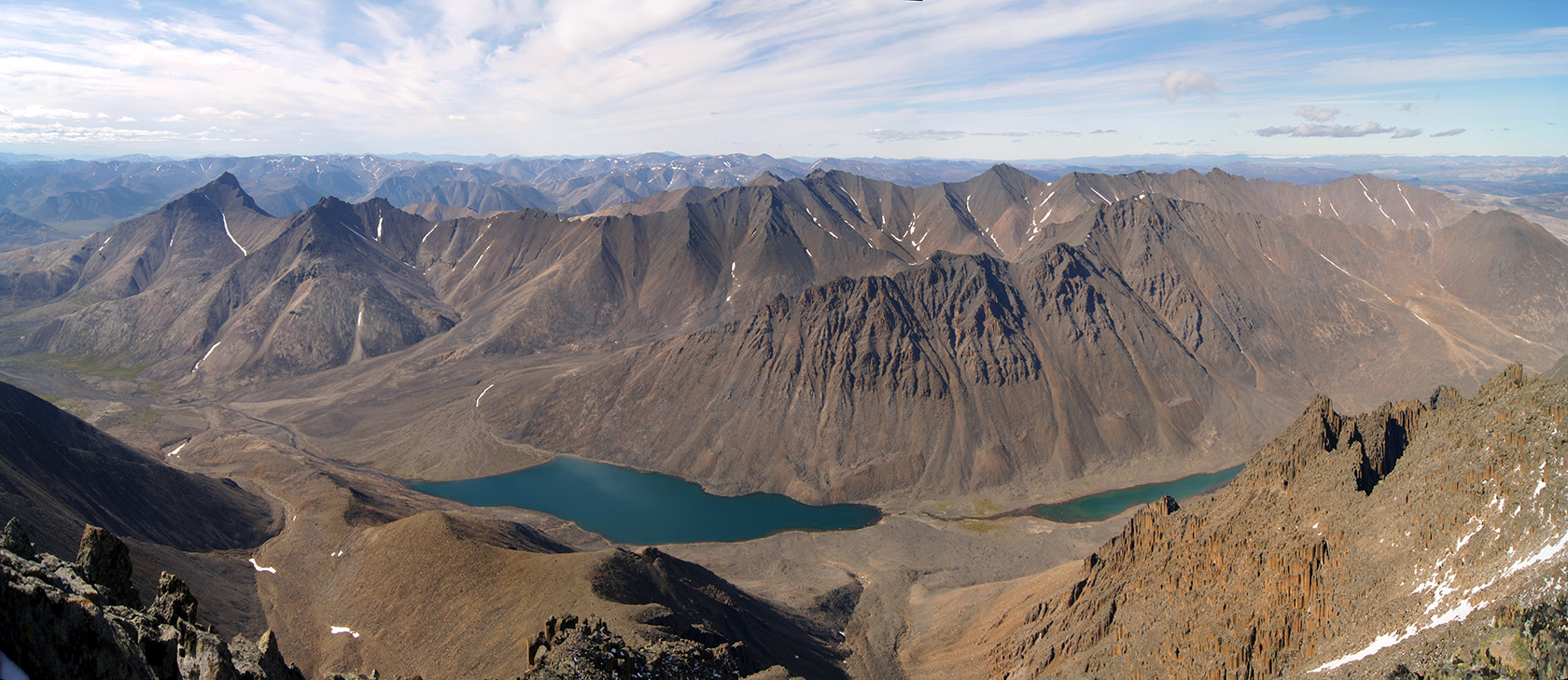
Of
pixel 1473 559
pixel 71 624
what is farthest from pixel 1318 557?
pixel 71 624

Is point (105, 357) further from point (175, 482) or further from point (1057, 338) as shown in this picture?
point (1057, 338)

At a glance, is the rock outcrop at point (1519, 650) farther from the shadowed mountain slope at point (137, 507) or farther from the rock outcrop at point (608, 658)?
the shadowed mountain slope at point (137, 507)

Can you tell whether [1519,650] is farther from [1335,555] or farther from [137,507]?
[137,507]

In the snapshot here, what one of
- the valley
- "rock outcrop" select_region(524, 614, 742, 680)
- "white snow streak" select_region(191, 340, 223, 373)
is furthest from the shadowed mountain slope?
"white snow streak" select_region(191, 340, 223, 373)

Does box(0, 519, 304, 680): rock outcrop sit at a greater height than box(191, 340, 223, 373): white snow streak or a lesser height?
greater

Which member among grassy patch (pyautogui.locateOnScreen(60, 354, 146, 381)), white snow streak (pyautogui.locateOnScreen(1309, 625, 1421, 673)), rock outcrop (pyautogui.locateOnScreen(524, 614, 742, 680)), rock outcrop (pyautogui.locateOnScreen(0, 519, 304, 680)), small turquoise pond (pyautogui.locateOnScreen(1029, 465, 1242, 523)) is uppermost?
rock outcrop (pyautogui.locateOnScreen(0, 519, 304, 680))

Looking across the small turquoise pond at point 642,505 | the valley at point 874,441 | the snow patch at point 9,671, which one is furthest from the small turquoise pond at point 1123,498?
the snow patch at point 9,671

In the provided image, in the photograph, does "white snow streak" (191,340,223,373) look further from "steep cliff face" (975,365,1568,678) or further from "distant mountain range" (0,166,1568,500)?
"steep cliff face" (975,365,1568,678)
